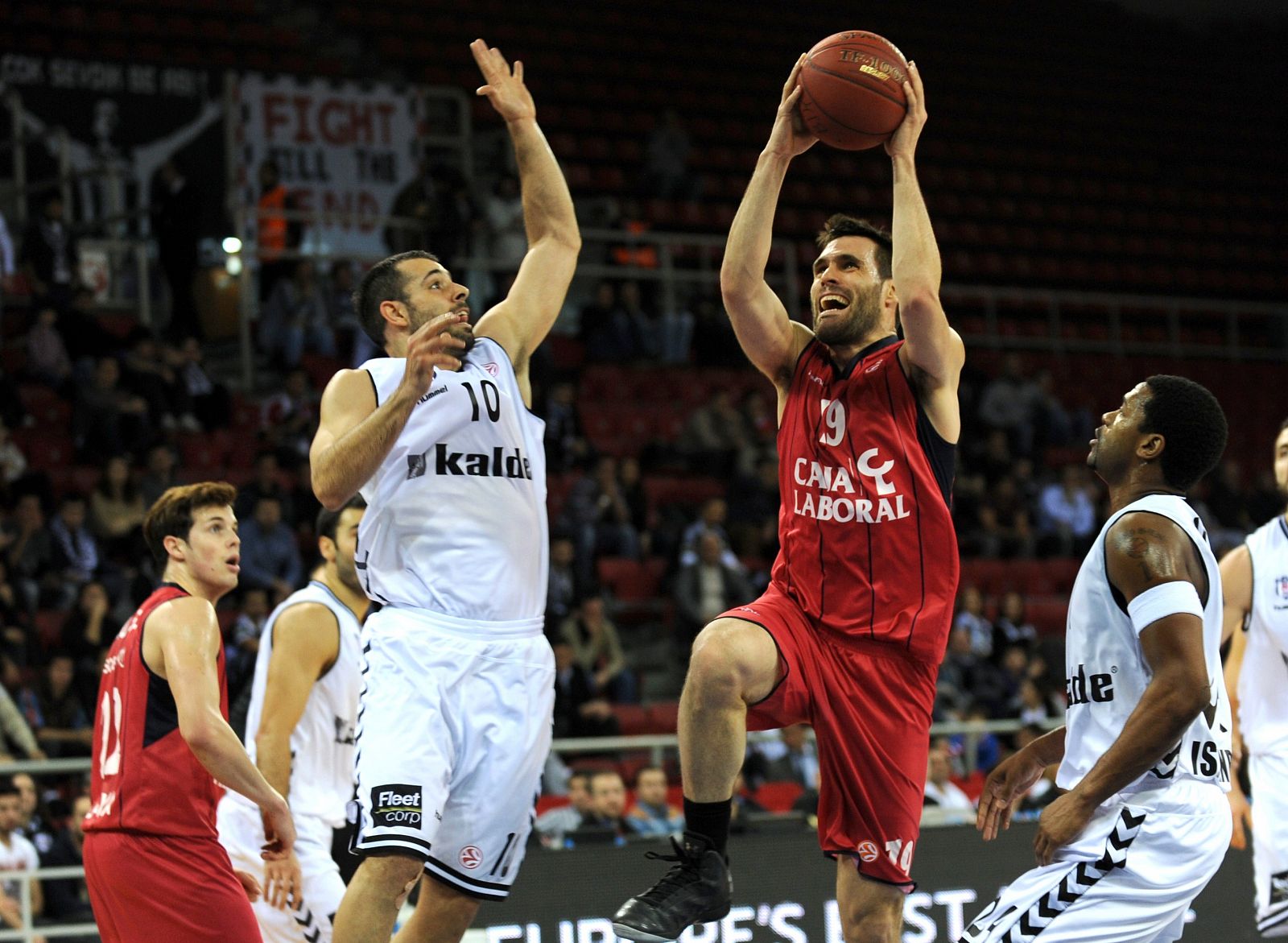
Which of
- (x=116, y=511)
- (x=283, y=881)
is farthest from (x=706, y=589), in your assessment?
(x=283, y=881)

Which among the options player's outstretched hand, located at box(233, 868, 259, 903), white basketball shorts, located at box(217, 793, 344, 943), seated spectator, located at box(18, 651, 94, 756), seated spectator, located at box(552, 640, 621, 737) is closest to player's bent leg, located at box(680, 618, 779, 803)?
player's outstretched hand, located at box(233, 868, 259, 903)

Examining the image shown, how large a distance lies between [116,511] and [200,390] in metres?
2.25

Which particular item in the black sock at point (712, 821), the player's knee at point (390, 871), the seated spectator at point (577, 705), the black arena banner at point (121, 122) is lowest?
the seated spectator at point (577, 705)

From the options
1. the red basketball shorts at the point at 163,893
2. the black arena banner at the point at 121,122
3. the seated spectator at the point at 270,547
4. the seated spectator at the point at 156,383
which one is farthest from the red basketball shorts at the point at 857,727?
the black arena banner at the point at 121,122

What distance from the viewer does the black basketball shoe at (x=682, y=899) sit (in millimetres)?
4348

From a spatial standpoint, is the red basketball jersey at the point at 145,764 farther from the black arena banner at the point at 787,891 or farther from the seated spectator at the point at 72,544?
the seated spectator at the point at 72,544

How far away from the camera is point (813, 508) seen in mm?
4918

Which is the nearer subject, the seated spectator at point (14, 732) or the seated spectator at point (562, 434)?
the seated spectator at point (14, 732)

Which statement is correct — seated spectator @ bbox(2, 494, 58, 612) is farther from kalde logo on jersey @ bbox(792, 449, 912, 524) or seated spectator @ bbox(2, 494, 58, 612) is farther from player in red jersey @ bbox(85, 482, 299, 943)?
kalde logo on jersey @ bbox(792, 449, 912, 524)

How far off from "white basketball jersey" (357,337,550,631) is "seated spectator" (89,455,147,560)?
7.91m

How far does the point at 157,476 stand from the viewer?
12.6 metres

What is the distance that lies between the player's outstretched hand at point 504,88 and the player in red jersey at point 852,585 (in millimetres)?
870

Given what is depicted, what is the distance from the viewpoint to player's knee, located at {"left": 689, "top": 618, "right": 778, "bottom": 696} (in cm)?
457

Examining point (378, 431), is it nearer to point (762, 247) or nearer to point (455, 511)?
point (455, 511)
